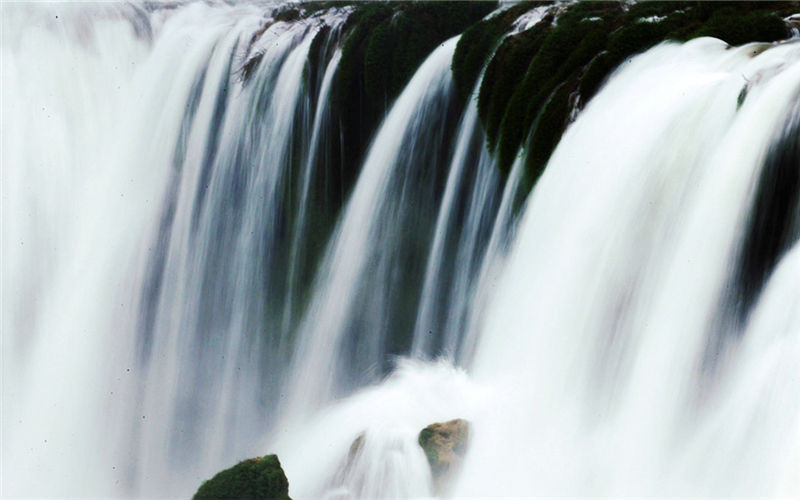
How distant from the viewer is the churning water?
25.1 ft

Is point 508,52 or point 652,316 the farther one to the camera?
point 508,52

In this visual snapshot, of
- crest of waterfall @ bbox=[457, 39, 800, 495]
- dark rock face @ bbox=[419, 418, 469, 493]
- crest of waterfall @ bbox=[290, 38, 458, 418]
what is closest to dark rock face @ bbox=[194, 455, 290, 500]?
dark rock face @ bbox=[419, 418, 469, 493]

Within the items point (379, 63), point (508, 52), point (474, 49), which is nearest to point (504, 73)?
point (508, 52)

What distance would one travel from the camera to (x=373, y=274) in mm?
12953

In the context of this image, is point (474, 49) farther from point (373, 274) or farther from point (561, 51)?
point (373, 274)

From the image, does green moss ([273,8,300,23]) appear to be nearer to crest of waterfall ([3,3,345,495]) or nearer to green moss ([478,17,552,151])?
crest of waterfall ([3,3,345,495])

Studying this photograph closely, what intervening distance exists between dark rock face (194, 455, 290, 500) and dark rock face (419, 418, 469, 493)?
48.6 inches

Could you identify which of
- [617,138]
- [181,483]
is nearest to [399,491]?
[617,138]

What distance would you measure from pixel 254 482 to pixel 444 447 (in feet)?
5.32

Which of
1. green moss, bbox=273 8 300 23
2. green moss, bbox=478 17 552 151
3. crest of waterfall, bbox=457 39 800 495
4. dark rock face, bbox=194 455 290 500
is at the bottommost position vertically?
dark rock face, bbox=194 455 290 500

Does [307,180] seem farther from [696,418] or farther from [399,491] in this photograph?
[696,418]

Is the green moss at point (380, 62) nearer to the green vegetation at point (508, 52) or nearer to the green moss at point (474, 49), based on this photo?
the green vegetation at point (508, 52)

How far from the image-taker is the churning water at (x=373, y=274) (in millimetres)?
7648

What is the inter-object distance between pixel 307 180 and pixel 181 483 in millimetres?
4389
